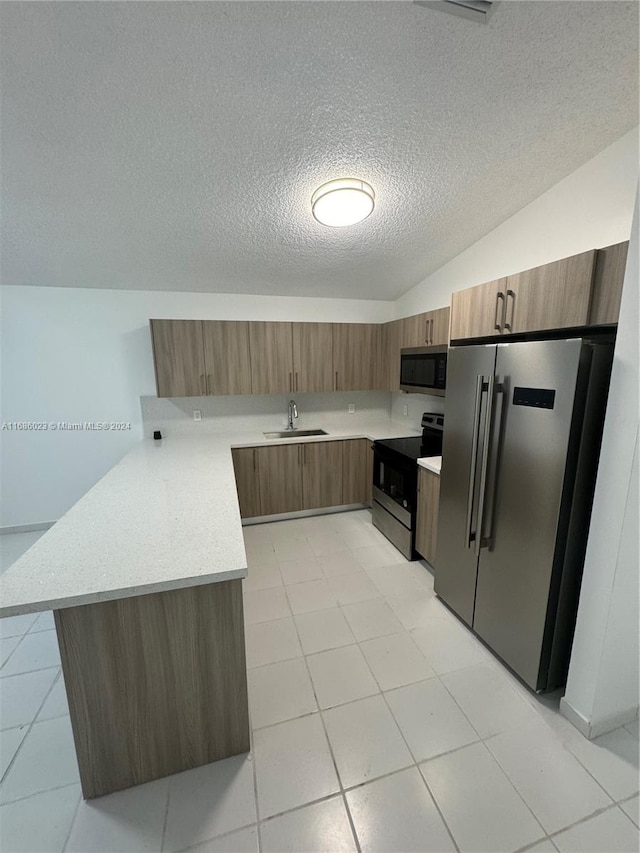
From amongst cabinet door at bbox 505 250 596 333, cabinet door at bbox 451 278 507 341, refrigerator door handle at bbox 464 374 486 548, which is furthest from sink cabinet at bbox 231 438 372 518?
cabinet door at bbox 505 250 596 333

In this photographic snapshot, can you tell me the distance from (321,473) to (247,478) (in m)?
0.75

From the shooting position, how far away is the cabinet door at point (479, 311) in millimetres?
2012

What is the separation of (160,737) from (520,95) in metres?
3.04

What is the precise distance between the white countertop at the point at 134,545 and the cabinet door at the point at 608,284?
74.1 inches

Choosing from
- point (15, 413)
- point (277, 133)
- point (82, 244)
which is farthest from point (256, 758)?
point (15, 413)

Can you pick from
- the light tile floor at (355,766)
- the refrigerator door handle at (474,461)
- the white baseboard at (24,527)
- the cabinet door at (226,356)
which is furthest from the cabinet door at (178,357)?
the refrigerator door handle at (474,461)

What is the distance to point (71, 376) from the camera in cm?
314

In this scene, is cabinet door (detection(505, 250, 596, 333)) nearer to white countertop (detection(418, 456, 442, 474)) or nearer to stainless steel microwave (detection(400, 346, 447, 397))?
stainless steel microwave (detection(400, 346, 447, 397))

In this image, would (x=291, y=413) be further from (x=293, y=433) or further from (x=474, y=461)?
(x=474, y=461)

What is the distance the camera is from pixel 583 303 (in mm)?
1563

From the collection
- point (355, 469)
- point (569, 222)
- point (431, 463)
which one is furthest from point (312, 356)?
point (569, 222)

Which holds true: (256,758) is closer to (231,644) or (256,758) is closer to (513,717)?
(231,644)

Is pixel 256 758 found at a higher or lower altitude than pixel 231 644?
lower

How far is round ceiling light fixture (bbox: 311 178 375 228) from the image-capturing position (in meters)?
1.85
